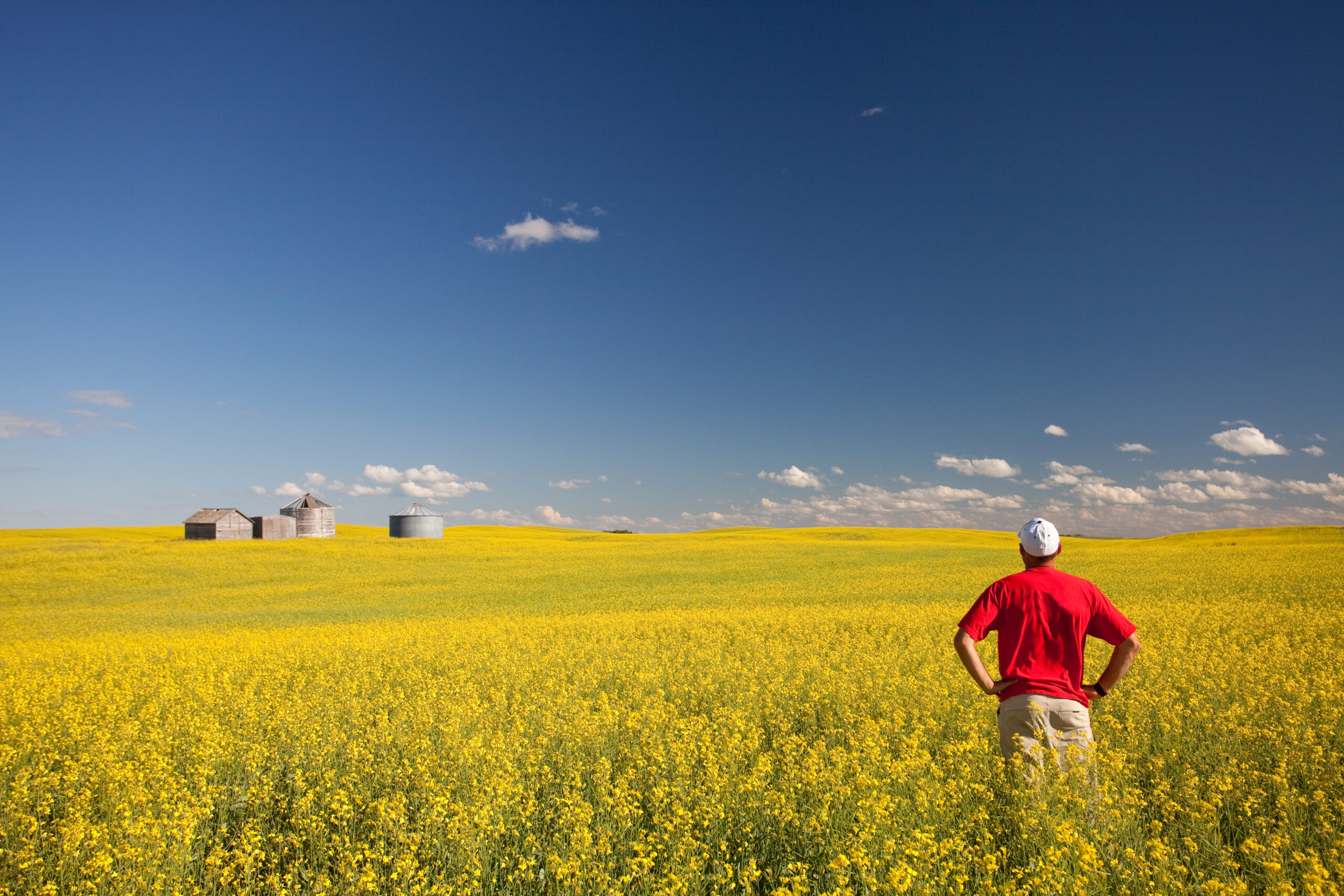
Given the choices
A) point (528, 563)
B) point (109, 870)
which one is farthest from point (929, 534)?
point (109, 870)

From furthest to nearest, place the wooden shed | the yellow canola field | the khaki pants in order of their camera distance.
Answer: the wooden shed, the khaki pants, the yellow canola field

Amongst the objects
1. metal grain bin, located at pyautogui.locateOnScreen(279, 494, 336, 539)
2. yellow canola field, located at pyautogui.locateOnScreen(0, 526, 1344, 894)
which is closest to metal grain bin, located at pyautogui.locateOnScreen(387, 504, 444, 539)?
metal grain bin, located at pyautogui.locateOnScreen(279, 494, 336, 539)

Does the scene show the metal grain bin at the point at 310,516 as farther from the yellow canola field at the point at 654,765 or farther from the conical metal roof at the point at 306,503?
the yellow canola field at the point at 654,765

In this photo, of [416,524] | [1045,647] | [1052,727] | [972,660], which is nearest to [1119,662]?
[1045,647]

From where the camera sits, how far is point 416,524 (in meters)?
54.6

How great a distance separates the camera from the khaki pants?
4086mm

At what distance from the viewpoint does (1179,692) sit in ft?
23.2

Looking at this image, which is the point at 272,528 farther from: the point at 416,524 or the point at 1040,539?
the point at 1040,539

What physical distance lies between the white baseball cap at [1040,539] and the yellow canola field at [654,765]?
1.40 m

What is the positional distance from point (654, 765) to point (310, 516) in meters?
56.1

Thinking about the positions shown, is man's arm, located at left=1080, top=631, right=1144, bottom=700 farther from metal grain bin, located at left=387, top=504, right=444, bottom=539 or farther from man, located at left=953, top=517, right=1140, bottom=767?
metal grain bin, located at left=387, top=504, right=444, bottom=539

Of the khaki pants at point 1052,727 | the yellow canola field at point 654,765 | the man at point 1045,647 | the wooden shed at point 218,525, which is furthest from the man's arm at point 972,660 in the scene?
the wooden shed at point 218,525

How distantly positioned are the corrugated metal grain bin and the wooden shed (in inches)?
23.9

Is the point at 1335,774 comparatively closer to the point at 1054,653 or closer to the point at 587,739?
the point at 1054,653
